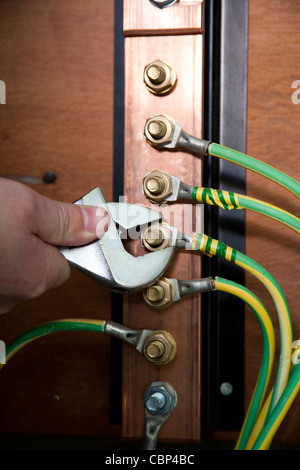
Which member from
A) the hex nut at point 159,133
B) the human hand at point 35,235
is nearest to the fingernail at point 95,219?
the human hand at point 35,235

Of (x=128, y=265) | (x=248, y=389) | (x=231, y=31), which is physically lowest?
(x=248, y=389)

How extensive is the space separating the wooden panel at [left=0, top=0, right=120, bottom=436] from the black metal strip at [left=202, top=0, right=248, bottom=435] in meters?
0.14

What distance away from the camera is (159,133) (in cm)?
51

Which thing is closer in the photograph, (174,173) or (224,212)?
(174,173)

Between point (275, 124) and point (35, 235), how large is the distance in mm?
363

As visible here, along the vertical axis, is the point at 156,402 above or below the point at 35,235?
below

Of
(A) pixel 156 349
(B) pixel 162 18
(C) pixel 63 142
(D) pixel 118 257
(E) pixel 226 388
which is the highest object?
(B) pixel 162 18

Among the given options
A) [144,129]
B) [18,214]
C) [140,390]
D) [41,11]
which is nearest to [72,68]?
[41,11]

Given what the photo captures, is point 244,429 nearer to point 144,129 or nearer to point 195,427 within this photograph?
point 195,427

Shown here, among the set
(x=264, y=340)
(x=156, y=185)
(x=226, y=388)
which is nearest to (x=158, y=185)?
(x=156, y=185)

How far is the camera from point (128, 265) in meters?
0.49

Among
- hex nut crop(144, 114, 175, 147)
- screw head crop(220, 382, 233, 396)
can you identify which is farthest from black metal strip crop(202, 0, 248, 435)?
hex nut crop(144, 114, 175, 147)

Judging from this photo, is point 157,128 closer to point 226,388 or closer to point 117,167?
point 117,167

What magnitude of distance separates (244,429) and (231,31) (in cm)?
52
